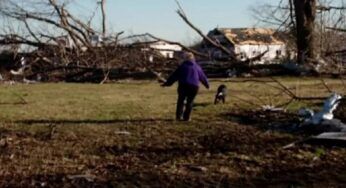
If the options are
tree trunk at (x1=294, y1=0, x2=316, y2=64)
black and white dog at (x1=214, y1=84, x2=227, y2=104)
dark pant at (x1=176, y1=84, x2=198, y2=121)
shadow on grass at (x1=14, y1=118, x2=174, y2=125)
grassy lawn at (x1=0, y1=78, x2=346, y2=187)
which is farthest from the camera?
tree trunk at (x1=294, y1=0, x2=316, y2=64)

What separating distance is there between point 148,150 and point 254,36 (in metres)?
34.1

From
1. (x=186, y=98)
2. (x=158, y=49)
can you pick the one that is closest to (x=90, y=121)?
(x=186, y=98)

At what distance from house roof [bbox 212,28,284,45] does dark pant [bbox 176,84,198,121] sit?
16.5 meters

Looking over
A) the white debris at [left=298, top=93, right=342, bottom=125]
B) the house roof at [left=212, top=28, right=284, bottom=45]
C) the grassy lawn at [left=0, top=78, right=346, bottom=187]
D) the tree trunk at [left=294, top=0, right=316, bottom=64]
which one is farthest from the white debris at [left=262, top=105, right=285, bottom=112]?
the house roof at [left=212, top=28, right=284, bottom=45]

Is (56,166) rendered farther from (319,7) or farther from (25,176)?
(319,7)

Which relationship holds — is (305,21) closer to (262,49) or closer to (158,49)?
(158,49)

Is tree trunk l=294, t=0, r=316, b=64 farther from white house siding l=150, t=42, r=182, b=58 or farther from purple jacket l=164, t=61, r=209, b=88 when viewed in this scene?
purple jacket l=164, t=61, r=209, b=88

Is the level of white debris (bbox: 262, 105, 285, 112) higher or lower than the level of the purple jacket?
lower

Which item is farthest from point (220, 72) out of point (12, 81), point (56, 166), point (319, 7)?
point (56, 166)

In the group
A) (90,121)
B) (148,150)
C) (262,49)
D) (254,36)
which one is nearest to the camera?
(148,150)

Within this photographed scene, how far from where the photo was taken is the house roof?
34919 millimetres

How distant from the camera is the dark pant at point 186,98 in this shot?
47.3ft

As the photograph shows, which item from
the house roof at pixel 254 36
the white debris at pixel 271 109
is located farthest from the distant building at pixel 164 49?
the white debris at pixel 271 109

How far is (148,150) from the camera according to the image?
11.2 metres
